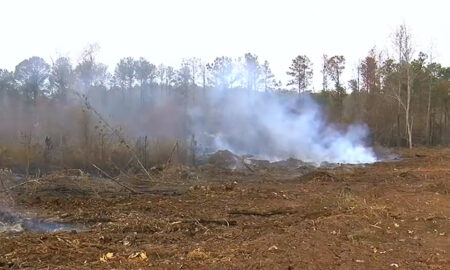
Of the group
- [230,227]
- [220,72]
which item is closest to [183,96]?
[220,72]

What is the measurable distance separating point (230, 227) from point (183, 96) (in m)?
39.4

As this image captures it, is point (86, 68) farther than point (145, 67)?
No

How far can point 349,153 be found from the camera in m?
36.8

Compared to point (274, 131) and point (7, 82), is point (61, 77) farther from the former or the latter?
point (274, 131)

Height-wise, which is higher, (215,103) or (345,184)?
(215,103)

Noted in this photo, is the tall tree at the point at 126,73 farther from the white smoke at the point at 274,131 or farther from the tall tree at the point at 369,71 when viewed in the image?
the tall tree at the point at 369,71

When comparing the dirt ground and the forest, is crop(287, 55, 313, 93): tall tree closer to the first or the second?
the forest

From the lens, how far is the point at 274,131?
39.2 meters

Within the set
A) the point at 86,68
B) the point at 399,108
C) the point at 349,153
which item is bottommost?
the point at 349,153

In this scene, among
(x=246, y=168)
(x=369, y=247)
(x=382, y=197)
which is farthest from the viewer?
(x=246, y=168)

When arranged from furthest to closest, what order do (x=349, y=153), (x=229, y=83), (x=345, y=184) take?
(x=229, y=83)
(x=349, y=153)
(x=345, y=184)

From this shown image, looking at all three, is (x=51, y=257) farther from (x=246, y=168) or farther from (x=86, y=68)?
(x=86, y=68)

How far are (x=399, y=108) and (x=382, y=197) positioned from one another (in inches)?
1370

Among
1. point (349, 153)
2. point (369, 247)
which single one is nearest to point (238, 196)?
point (369, 247)
